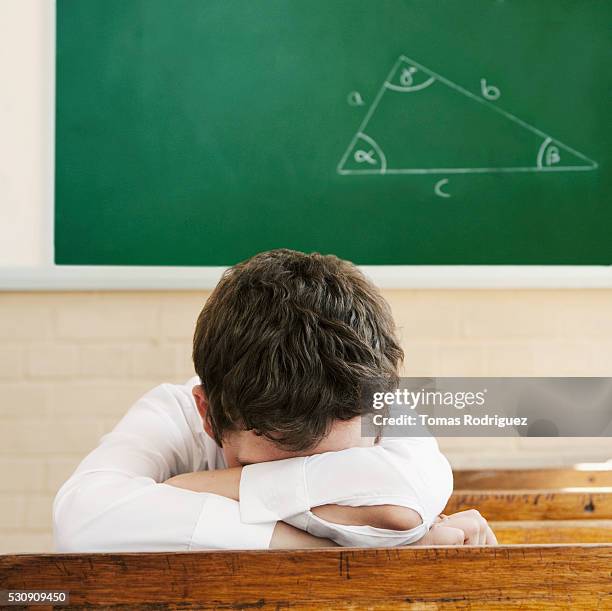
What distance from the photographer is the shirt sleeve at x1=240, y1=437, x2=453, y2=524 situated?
2.38 feet

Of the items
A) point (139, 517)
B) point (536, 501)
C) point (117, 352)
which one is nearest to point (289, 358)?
point (139, 517)

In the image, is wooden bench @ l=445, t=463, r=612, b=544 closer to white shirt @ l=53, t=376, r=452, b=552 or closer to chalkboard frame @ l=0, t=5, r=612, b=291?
chalkboard frame @ l=0, t=5, r=612, b=291

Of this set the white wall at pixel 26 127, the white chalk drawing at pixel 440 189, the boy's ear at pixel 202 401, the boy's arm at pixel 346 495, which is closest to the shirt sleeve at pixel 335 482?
the boy's arm at pixel 346 495

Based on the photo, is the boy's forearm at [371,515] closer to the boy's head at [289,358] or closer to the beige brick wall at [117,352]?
the boy's head at [289,358]

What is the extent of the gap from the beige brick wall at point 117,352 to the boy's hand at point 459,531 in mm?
900

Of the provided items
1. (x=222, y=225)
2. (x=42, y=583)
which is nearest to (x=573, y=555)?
(x=42, y=583)

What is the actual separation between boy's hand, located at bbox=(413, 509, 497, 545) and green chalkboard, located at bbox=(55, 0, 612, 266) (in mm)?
978

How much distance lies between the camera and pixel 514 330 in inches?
68.7

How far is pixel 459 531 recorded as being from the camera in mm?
786

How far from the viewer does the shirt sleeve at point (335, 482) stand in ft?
2.38

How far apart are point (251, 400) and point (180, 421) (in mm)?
271

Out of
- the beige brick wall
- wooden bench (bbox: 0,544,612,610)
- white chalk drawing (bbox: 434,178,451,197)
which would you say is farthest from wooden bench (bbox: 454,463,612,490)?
wooden bench (bbox: 0,544,612,610)

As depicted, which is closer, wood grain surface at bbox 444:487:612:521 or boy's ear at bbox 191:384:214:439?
boy's ear at bbox 191:384:214:439

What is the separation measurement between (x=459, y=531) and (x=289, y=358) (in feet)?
0.86
